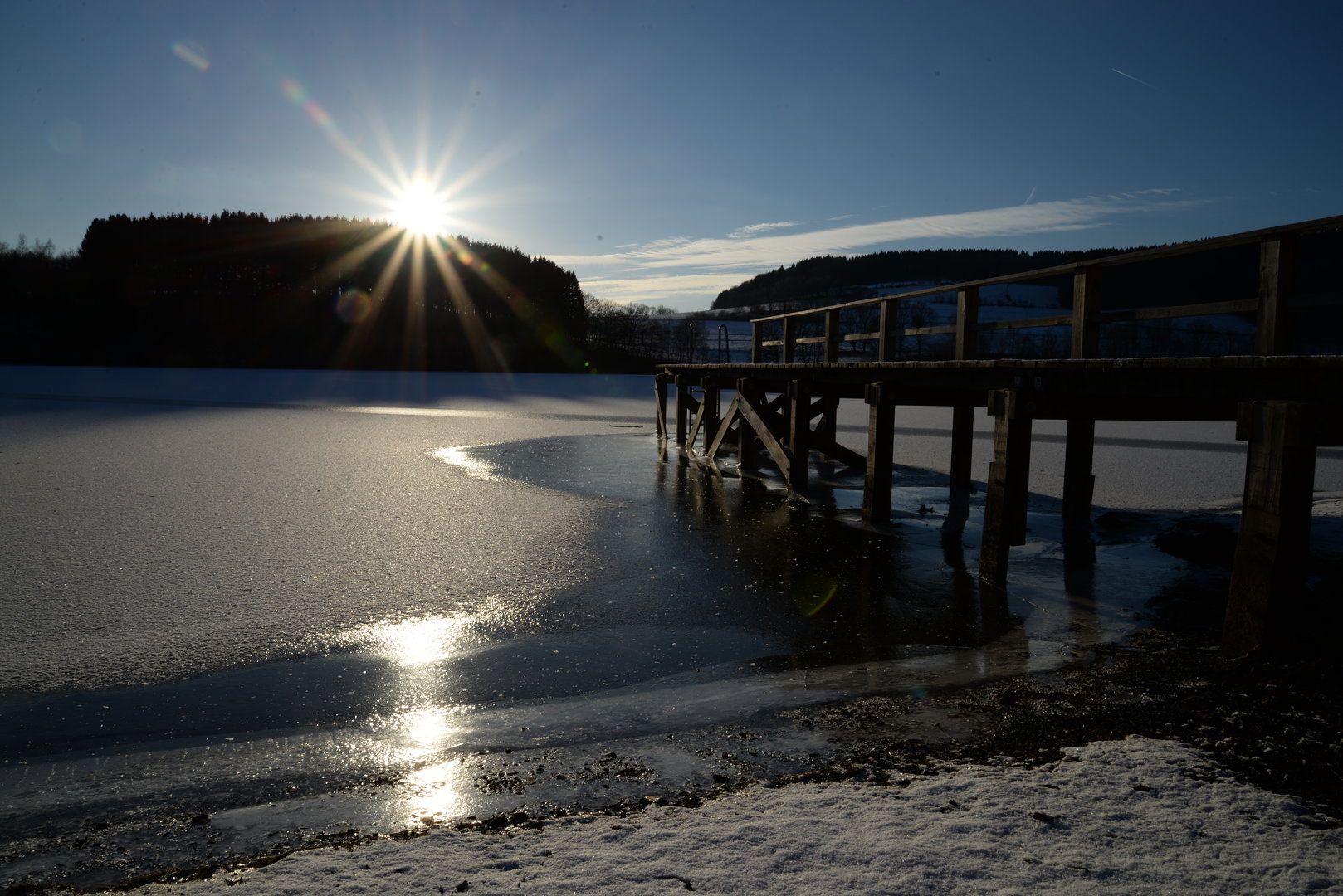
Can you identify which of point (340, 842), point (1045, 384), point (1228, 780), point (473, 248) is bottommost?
point (340, 842)

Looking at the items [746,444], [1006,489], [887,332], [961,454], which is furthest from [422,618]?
[746,444]

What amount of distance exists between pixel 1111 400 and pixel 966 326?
1.51 meters

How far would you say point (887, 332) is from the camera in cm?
984

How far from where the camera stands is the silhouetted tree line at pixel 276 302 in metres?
50.3

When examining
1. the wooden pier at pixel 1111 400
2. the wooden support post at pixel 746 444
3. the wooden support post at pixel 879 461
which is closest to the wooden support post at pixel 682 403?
the wooden support post at pixel 746 444

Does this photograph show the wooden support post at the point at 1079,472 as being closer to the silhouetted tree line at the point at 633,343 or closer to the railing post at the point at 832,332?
the railing post at the point at 832,332

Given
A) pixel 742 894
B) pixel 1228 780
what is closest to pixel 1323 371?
pixel 1228 780

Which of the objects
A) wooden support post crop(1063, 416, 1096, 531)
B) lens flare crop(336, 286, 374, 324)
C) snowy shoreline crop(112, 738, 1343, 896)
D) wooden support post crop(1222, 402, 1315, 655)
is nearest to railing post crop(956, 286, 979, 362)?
wooden support post crop(1063, 416, 1096, 531)

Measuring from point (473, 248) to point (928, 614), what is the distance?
233 ft

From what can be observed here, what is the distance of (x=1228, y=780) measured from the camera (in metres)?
3.10

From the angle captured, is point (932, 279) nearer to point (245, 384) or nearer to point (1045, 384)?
point (245, 384)

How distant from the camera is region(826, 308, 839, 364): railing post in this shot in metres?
11.3

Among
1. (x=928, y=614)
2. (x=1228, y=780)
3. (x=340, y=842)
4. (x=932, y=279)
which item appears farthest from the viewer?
(x=932, y=279)

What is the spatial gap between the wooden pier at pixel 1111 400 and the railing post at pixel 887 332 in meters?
0.03
